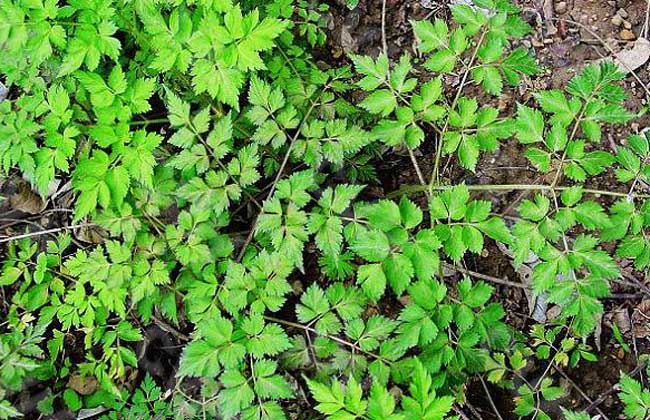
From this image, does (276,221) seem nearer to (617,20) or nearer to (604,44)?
(604,44)

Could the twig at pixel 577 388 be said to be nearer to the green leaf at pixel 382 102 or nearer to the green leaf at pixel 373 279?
the green leaf at pixel 373 279

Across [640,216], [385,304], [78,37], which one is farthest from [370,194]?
[78,37]

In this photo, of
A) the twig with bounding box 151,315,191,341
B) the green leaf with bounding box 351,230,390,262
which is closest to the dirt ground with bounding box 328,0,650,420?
the green leaf with bounding box 351,230,390,262

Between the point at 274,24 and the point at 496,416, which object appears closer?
the point at 274,24

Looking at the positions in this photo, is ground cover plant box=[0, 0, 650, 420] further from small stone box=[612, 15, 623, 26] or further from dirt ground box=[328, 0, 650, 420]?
small stone box=[612, 15, 623, 26]

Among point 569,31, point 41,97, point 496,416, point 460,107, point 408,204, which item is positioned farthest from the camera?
point 569,31

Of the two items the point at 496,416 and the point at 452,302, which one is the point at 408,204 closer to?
the point at 452,302

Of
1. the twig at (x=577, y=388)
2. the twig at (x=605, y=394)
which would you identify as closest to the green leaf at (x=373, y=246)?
the twig at (x=577, y=388)
